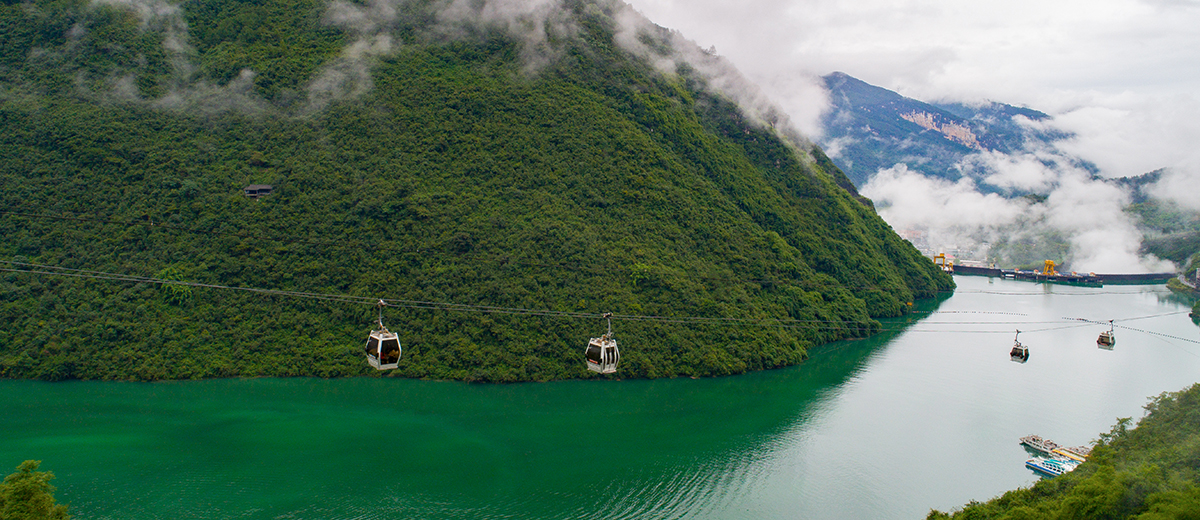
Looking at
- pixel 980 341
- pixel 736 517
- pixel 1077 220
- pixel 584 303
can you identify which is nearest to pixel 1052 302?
pixel 980 341

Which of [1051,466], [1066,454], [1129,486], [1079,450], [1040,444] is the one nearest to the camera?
[1129,486]

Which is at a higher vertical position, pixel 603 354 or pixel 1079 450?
pixel 603 354

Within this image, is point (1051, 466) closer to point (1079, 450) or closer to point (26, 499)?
point (1079, 450)

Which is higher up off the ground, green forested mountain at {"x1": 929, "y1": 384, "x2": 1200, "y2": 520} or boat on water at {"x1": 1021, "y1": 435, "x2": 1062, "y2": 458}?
green forested mountain at {"x1": 929, "y1": 384, "x2": 1200, "y2": 520}

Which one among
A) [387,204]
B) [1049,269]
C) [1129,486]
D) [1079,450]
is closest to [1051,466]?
[1079,450]

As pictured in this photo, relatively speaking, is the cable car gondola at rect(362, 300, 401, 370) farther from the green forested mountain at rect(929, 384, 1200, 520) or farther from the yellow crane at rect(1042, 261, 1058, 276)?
the yellow crane at rect(1042, 261, 1058, 276)

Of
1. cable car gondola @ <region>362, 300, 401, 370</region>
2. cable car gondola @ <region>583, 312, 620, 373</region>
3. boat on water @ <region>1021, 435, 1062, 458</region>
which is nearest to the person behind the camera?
cable car gondola @ <region>362, 300, 401, 370</region>

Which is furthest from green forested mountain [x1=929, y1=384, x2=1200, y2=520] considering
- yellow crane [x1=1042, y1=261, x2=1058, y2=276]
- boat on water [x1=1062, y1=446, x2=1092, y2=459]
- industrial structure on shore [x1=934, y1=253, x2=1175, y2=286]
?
yellow crane [x1=1042, y1=261, x2=1058, y2=276]
